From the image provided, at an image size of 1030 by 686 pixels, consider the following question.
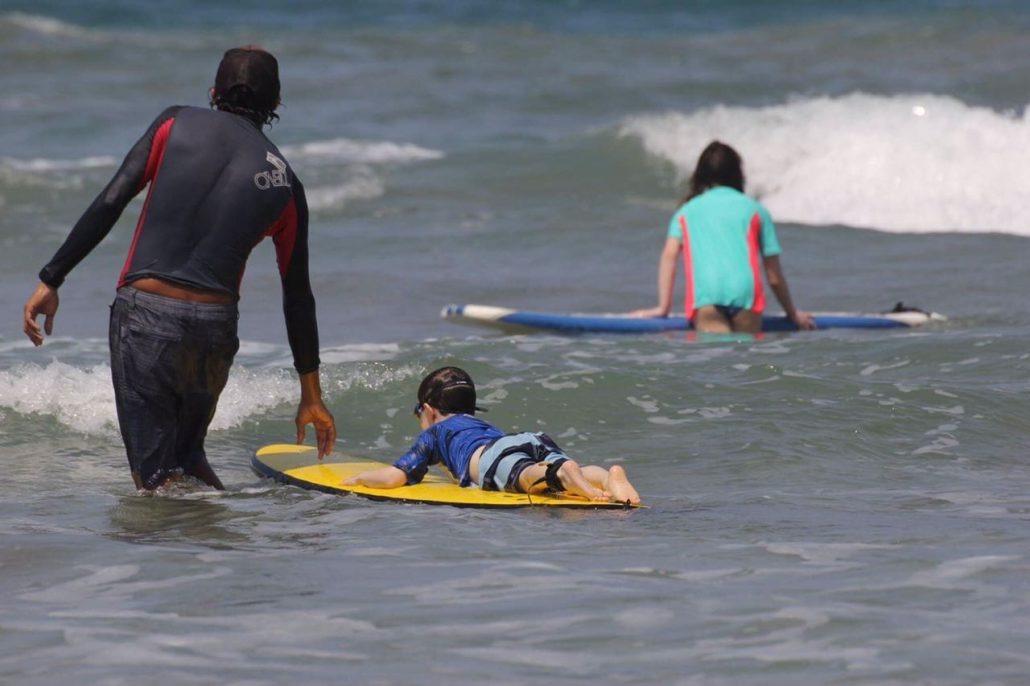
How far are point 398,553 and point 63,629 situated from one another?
1097 millimetres

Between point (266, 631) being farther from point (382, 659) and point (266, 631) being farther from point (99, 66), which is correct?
point (99, 66)

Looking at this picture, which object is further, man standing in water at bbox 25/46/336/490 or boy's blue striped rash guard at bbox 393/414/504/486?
boy's blue striped rash guard at bbox 393/414/504/486

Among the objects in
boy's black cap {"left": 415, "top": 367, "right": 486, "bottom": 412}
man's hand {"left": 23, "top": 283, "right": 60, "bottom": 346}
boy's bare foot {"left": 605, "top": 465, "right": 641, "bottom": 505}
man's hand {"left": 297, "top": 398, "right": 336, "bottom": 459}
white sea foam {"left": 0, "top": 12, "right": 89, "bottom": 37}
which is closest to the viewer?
man's hand {"left": 23, "top": 283, "right": 60, "bottom": 346}

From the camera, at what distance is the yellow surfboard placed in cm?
527

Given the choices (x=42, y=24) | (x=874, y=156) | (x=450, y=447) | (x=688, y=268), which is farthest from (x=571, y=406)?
(x=42, y=24)

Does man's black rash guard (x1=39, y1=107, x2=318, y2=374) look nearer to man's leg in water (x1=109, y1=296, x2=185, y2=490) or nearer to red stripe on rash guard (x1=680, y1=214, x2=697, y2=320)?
man's leg in water (x1=109, y1=296, x2=185, y2=490)

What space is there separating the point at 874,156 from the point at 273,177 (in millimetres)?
12969

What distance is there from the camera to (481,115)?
19328mm

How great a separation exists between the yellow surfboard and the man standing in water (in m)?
0.96

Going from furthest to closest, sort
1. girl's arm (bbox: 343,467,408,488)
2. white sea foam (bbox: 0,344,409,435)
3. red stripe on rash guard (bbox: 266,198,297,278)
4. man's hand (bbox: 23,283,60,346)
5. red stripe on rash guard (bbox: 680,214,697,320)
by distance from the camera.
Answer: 1. red stripe on rash guard (bbox: 680,214,697,320)
2. white sea foam (bbox: 0,344,409,435)
3. girl's arm (bbox: 343,467,408,488)
4. red stripe on rash guard (bbox: 266,198,297,278)
5. man's hand (bbox: 23,283,60,346)

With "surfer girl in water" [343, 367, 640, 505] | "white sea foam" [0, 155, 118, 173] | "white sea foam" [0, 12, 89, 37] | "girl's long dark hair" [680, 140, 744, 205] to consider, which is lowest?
"surfer girl in water" [343, 367, 640, 505]

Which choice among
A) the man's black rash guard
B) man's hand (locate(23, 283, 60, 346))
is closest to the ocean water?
man's hand (locate(23, 283, 60, 346))

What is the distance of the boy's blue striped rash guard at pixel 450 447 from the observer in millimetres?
5586

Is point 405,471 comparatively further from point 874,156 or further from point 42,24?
point 42,24
